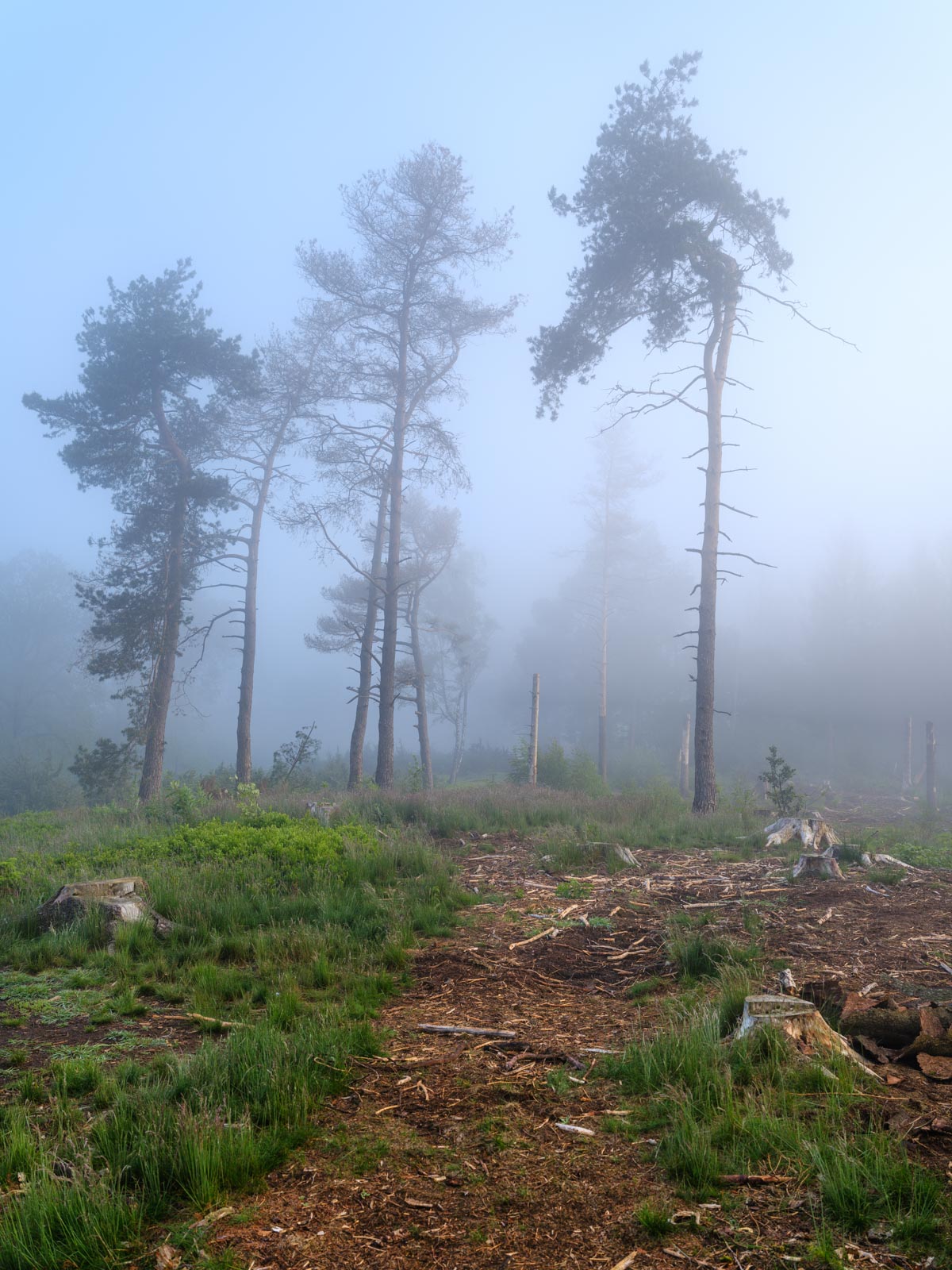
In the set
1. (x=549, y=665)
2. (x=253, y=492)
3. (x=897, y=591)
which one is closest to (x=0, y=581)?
(x=549, y=665)

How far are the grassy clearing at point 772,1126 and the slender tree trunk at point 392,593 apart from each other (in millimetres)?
16382

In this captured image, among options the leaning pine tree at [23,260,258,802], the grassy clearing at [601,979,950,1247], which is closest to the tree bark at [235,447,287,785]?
the leaning pine tree at [23,260,258,802]

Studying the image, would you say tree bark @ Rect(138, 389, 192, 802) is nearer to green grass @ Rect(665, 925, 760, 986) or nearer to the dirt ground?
the dirt ground

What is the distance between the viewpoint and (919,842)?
43.4 feet

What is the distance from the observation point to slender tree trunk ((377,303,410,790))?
20.4 meters

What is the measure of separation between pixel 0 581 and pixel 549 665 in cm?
4527

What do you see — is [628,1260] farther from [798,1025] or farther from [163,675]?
[163,675]

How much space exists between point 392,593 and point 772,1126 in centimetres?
1868

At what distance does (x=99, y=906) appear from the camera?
6.62m

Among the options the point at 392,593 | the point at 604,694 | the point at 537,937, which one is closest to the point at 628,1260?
the point at 537,937

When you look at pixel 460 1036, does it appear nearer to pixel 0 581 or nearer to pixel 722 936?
pixel 722 936

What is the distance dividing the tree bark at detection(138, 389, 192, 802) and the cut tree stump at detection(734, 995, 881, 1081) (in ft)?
62.4

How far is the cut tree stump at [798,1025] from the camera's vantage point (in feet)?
12.9

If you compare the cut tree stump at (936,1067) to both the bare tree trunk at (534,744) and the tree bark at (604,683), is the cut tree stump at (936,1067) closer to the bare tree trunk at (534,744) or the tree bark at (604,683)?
the bare tree trunk at (534,744)
